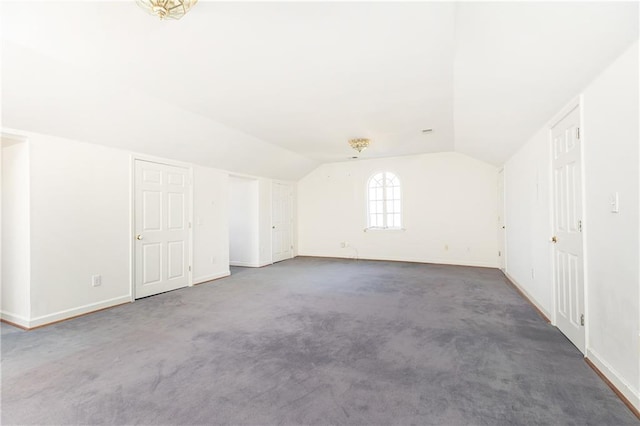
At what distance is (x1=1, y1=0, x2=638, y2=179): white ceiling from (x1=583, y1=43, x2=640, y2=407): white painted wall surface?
25 cm

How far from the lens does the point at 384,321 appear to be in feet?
10.8

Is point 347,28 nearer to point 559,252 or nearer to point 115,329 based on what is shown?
point 559,252

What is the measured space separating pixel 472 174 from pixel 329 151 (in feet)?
10.4

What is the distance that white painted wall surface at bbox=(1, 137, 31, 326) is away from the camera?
324cm

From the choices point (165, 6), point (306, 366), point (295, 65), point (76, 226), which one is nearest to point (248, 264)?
point (76, 226)

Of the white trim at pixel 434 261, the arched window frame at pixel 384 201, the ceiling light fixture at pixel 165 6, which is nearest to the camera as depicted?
the ceiling light fixture at pixel 165 6

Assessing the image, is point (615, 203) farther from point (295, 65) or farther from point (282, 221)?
point (282, 221)

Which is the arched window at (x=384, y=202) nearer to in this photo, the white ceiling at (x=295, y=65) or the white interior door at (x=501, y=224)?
the white interior door at (x=501, y=224)

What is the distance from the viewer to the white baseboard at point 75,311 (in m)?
3.25

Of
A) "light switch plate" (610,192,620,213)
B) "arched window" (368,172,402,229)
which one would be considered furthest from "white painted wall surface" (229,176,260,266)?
"light switch plate" (610,192,620,213)

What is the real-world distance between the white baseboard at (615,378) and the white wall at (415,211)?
4.50 m

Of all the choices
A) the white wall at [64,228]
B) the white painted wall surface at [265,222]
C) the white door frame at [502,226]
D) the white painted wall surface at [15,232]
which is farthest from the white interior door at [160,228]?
the white door frame at [502,226]

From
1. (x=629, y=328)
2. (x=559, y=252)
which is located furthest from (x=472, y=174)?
(x=629, y=328)

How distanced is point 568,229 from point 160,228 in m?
5.05
